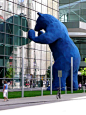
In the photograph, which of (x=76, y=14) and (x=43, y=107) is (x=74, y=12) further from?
(x=43, y=107)

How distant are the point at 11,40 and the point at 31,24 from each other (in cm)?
511

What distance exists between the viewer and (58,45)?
31125 millimetres

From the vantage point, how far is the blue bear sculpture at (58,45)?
29.2 meters

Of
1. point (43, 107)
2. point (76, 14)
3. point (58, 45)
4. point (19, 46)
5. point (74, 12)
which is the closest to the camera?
point (43, 107)

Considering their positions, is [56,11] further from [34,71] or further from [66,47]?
[66,47]

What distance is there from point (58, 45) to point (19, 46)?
1069 cm

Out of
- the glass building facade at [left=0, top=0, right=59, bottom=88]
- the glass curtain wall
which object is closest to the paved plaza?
the glass building facade at [left=0, top=0, right=59, bottom=88]

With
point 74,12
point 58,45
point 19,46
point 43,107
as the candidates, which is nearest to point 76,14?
point 74,12

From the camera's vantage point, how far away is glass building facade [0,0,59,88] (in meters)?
38.7

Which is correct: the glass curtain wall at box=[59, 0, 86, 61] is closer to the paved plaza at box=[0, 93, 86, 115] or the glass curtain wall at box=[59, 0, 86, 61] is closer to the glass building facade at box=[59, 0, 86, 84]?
the glass building facade at box=[59, 0, 86, 84]

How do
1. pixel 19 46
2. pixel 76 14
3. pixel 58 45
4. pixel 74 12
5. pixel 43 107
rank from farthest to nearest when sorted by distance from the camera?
pixel 76 14
pixel 74 12
pixel 19 46
pixel 58 45
pixel 43 107

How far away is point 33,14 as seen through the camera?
44344mm

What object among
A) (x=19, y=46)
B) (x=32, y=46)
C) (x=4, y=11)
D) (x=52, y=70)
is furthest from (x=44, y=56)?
(x=52, y=70)

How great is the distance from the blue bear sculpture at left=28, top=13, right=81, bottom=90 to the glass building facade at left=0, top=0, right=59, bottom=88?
236 inches
